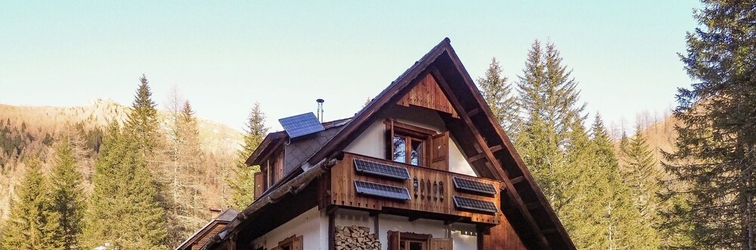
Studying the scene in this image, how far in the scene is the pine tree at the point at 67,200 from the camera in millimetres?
35750

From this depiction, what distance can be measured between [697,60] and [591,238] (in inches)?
508

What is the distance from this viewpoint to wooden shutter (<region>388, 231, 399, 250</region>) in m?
13.0

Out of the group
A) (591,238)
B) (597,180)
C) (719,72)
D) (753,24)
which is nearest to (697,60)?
(719,72)

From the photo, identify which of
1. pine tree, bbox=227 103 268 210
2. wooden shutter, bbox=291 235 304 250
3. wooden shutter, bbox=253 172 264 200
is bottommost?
wooden shutter, bbox=291 235 304 250

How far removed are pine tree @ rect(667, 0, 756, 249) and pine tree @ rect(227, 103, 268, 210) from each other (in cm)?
2230

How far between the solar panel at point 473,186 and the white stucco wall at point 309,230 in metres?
3.15

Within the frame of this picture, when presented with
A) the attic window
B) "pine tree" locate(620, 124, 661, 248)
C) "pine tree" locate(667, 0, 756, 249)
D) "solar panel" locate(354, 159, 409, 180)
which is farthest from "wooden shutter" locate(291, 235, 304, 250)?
"pine tree" locate(620, 124, 661, 248)

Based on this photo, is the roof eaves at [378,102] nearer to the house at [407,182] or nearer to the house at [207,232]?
the house at [407,182]

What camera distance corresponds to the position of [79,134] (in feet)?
176

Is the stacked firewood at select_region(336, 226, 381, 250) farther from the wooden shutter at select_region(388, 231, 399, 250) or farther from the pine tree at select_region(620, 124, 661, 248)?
the pine tree at select_region(620, 124, 661, 248)

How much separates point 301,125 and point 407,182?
3.28 metres

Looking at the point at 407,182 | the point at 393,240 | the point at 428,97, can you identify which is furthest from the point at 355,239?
the point at 428,97

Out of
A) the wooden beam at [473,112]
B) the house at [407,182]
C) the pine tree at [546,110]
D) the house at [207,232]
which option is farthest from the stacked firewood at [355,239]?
the pine tree at [546,110]

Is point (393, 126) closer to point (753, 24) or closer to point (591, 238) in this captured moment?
point (753, 24)
